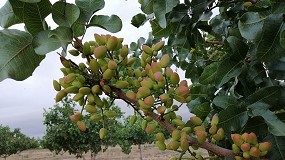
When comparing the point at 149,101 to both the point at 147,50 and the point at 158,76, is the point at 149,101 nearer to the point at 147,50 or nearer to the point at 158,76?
the point at 158,76

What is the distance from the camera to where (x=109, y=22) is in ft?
2.60

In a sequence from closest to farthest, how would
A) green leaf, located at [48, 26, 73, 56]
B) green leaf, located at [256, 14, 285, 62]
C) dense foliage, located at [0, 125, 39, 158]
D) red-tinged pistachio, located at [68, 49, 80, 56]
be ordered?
green leaf, located at [48, 26, 73, 56] < red-tinged pistachio, located at [68, 49, 80, 56] < green leaf, located at [256, 14, 285, 62] < dense foliage, located at [0, 125, 39, 158]

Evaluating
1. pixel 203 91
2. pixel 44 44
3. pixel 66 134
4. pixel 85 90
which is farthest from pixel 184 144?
pixel 66 134

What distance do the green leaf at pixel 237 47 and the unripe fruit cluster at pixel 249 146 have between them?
360mm

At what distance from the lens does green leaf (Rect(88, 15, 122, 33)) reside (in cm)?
78

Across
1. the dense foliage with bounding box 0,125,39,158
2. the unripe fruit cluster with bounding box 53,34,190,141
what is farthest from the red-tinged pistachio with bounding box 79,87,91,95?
the dense foliage with bounding box 0,125,39,158

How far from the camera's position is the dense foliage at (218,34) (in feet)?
2.35

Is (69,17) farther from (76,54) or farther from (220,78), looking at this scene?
(220,78)

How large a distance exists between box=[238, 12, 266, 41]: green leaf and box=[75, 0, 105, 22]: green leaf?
0.40 m

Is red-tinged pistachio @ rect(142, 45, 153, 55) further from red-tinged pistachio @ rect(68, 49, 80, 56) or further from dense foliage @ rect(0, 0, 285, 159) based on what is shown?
red-tinged pistachio @ rect(68, 49, 80, 56)

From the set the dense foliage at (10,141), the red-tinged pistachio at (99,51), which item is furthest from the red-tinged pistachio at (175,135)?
the dense foliage at (10,141)

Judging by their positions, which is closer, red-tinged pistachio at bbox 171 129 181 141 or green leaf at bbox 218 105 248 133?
red-tinged pistachio at bbox 171 129 181 141

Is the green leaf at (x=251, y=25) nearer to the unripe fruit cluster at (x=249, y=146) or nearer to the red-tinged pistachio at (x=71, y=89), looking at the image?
the unripe fruit cluster at (x=249, y=146)

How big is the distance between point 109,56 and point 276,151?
19.7 inches
